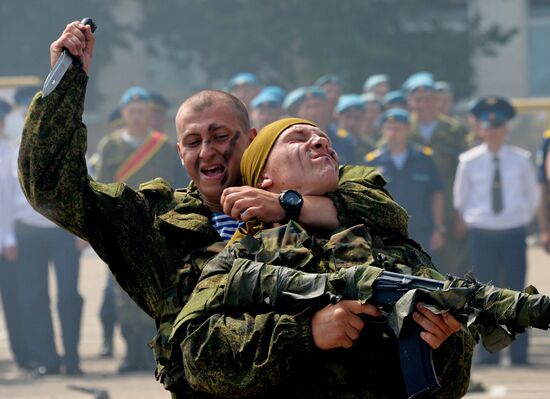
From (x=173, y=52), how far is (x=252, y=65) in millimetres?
2133

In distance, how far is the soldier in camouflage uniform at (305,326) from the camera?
3441mm

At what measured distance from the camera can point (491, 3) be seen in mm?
30766

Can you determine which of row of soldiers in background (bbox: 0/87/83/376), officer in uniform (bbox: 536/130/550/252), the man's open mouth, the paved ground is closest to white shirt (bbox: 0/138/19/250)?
row of soldiers in background (bbox: 0/87/83/376)

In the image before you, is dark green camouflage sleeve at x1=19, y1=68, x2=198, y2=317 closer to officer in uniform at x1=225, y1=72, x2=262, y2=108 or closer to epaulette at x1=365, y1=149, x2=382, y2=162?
epaulette at x1=365, y1=149, x2=382, y2=162

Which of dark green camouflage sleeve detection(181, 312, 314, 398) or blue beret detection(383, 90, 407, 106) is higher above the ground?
blue beret detection(383, 90, 407, 106)

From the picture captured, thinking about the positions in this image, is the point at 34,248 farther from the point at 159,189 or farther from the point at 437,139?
the point at 159,189

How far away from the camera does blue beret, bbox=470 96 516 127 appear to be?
1124 cm

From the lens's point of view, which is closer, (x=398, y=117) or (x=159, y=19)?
(x=398, y=117)

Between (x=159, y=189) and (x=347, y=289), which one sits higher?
(x=159, y=189)

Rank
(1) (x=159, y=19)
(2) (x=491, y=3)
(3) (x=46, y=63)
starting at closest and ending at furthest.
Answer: (3) (x=46, y=63) < (1) (x=159, y=19) < (2) (x=491, y=3)

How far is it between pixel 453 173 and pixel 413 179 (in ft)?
2.47

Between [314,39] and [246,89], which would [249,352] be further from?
[314,39]

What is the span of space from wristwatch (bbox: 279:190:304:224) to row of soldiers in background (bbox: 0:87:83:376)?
730 centimetres

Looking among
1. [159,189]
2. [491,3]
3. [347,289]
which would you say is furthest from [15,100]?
[491,3]
